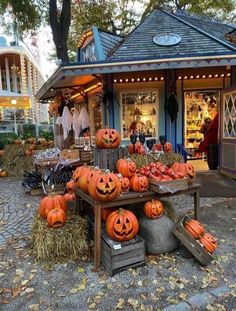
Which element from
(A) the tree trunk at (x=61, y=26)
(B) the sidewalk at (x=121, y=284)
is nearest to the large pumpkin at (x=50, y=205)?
(B) the sidewalk at (x=121, y=284)

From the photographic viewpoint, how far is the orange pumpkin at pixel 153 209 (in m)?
3.48

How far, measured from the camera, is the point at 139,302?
2648 millimetres

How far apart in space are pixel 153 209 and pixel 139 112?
5.17 metres

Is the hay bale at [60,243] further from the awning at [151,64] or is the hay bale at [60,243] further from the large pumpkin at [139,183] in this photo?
the awning at [151,64]

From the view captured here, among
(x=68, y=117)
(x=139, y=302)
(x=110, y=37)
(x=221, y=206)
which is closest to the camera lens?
(x=139, y=302)

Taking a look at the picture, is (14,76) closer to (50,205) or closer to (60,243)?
(50,205)

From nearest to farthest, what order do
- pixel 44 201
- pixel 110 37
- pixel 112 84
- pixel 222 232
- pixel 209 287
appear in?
pixel 209 287 < pixel 44 201 < pixel 222 232 < pixel 112 84 < pixel 110 37

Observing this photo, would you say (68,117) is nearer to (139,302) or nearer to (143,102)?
(143,102)

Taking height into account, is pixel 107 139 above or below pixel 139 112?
below

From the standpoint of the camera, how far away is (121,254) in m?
3.11

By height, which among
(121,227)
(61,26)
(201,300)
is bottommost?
(201,300)

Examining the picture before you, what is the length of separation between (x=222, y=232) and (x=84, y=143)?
4388mm

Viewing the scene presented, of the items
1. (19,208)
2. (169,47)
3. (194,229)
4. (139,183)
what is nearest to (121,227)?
(139,183)

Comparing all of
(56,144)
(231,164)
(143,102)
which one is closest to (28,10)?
(56,144)
